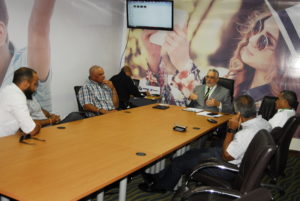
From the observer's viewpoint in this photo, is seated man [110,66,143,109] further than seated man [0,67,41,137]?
Yes

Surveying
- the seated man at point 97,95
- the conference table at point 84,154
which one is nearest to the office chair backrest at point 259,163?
the conference table at point 84,154

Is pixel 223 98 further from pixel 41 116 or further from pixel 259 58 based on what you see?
pixel 41 116

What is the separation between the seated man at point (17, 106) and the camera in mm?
2678

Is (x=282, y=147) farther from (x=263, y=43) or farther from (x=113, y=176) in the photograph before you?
(x=263, y=43)

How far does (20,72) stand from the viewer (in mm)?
2877

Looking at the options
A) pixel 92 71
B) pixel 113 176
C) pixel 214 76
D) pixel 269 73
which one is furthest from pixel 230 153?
pixel 269 73

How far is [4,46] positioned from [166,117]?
2.42 metres

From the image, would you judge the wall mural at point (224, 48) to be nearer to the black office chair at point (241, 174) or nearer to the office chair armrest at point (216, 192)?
the black office chair at point (241, 174)

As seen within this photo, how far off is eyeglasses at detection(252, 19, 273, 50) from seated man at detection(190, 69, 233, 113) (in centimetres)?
124

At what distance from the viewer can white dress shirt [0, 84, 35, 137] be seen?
2668 millimetres

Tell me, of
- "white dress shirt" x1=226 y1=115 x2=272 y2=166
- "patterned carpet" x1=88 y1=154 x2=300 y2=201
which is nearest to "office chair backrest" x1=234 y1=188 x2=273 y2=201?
"white dress shirt" x1=226 y1=115 x2=272 y2=166

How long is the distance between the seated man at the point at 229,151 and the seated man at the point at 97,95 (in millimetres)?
1495

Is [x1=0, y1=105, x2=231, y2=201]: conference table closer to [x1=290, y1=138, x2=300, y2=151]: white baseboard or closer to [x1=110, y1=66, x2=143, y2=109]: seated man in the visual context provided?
[x1=110, y1=66, x2=143, y2=109]: seated man

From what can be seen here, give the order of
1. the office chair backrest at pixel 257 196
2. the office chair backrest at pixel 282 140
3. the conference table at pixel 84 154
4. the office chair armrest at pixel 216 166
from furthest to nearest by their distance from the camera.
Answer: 1. the office chair backrest at pixel 282 140
2. the office chair armrest at pixel 216 166
3. the conference table at pixel 84 154
4. the office chair backrest at pixel 257 196
